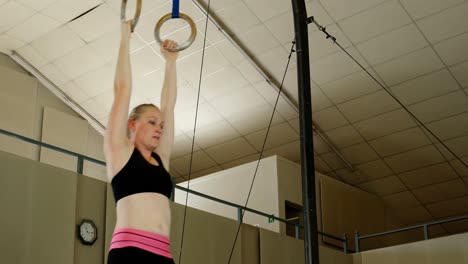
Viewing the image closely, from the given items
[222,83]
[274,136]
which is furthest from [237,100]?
[274,136]

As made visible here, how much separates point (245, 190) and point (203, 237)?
1.98 metres

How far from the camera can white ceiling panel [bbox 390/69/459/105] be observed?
9617mm

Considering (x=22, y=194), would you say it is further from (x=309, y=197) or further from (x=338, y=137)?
(x=338, y=137)

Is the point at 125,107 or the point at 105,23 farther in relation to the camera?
the point at 105,23

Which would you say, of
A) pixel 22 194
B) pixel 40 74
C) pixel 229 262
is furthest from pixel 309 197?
pixel 40 74

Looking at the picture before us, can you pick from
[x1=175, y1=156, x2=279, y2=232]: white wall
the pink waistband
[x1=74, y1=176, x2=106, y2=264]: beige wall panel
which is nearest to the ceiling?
[x1=175, y1=156, x2=279, y2=232]: white wall

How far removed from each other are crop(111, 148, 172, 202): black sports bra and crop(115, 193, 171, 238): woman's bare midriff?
0.02m

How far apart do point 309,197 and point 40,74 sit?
659 cm

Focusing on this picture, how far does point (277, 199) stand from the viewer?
10.1 m

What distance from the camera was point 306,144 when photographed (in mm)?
4406

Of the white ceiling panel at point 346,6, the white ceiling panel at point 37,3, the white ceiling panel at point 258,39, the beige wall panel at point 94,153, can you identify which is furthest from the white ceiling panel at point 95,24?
the white ceiling panel at point 346,6

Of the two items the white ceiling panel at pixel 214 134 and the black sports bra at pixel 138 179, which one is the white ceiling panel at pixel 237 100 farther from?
the black sports bra at pixel 138 179

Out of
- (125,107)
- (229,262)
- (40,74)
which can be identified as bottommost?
(125,107)

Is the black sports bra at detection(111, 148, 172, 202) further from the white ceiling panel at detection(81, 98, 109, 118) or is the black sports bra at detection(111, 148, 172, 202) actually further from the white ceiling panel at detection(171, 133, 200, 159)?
the white ceiling panel at detection(171, 133, 200, 159)
